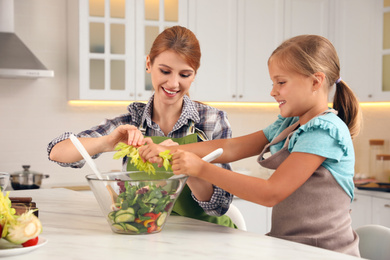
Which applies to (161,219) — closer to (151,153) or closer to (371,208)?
(151,153)

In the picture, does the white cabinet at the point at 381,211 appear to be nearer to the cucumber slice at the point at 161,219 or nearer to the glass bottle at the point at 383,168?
the glass bottle at the point at 383,168

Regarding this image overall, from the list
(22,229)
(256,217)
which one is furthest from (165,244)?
(256,217)

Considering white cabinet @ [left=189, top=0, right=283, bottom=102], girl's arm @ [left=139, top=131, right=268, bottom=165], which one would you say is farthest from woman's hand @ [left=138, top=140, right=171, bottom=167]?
white cabinet @ [left=189, top=0, right=283, bottom=102]

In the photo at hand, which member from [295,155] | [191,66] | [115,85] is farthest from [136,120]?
[115,85]

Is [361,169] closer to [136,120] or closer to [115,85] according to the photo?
[115,85]

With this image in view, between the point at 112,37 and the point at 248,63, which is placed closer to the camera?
the point at 112,37

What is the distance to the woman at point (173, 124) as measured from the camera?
1.74 m

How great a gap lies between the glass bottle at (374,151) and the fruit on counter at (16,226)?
3.63m

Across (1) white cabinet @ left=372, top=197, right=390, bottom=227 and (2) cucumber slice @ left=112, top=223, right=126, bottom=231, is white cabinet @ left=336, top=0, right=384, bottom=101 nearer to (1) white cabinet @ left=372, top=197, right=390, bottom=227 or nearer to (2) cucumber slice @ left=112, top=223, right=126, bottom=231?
(1) white cabinet @ left=372, top=197, right=390, bottom=227

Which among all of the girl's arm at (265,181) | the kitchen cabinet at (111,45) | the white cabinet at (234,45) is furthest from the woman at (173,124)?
the white cabinet at (234,45)

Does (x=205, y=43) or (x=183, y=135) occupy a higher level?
(x=205, y=43)

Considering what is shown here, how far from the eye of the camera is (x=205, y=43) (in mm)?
4066

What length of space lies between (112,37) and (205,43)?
0.72 m

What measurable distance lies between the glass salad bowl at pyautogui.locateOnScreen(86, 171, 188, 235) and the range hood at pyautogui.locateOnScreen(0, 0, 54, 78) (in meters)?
2.37
